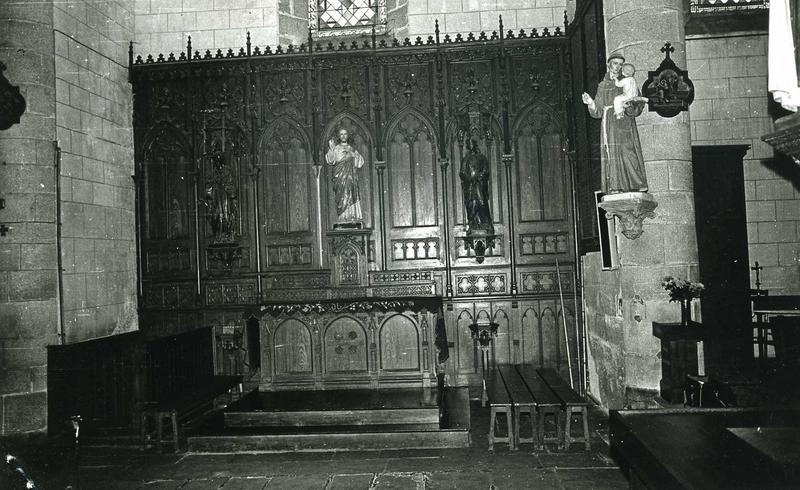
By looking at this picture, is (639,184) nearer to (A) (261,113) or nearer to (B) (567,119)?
(B) (567,119)

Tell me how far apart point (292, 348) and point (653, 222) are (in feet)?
16.4

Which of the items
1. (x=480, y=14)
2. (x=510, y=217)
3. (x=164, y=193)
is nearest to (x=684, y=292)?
(x=510, y=217)

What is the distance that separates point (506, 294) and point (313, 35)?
588 centimetres

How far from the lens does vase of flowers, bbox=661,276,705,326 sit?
6355mm

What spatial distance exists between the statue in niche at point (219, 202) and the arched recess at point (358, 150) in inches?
63.2

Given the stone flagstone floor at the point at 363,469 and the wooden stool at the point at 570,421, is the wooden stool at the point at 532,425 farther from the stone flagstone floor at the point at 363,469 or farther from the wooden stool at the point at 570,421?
the wooden stool at the point at 570,421

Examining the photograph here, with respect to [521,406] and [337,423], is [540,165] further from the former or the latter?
[337,423]

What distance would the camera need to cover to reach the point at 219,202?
1005 centimetres

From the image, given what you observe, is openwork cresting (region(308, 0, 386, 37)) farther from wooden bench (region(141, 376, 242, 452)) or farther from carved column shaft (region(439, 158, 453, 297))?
wooden bench (region(141, 376, 242, 452))

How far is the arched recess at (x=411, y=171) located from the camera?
10047mm

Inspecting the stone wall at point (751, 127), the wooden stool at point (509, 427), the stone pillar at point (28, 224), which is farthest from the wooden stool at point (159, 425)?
the stone wall at point (751, 127)

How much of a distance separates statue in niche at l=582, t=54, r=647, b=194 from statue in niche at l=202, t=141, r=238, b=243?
603cm

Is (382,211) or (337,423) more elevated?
(382,211)

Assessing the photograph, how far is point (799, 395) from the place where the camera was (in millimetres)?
7344
